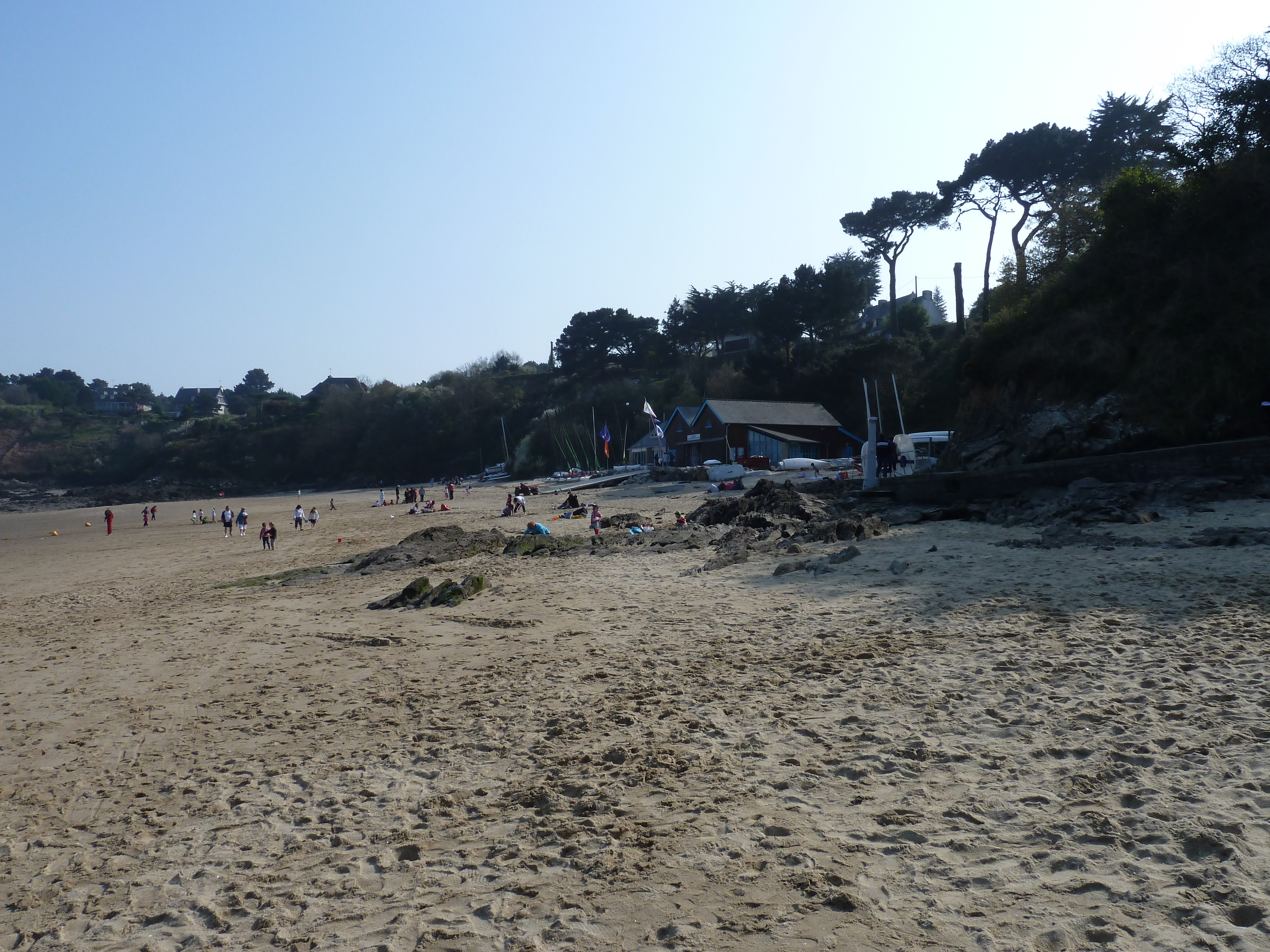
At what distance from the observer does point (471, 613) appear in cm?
1120

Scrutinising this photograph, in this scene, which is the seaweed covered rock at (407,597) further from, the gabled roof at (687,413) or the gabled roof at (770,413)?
the gabled roof at (687,413)

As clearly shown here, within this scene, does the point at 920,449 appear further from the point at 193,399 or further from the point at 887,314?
the point at 193,399

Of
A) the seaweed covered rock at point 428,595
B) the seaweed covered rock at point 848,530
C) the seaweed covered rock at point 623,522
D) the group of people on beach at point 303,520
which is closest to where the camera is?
the seaweed covered rock at point 428,595

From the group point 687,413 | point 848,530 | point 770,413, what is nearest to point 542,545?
point 848,530

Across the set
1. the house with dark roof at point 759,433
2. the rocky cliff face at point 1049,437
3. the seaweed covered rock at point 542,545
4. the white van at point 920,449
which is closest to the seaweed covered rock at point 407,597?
the seaweed covered rock at point 542,545

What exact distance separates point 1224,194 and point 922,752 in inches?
971

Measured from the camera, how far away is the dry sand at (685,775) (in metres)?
3.67

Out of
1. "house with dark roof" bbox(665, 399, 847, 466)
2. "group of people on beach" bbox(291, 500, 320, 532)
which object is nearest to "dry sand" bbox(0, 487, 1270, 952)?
"group of people on beach" bbox(291, 500, 320, 532)

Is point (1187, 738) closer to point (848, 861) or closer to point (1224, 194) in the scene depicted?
point (848, 861)

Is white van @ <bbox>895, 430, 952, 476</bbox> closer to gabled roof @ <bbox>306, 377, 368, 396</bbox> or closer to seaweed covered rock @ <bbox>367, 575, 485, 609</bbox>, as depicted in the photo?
seaweed covered rock @ <bbox>367, 575, 485, 609</bbox>

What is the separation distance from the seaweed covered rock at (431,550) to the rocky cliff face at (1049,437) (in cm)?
1518

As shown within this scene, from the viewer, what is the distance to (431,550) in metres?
18.0

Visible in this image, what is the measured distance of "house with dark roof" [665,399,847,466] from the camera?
5434 centimetres

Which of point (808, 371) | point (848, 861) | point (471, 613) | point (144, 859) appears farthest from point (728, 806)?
point (808, 371)
